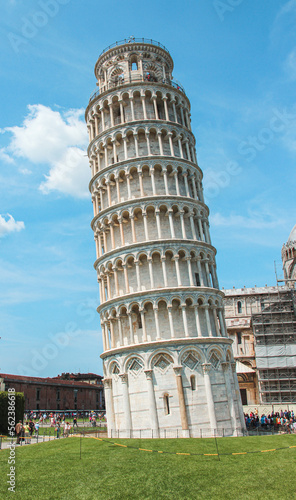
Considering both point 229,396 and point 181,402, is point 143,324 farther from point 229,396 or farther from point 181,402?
point 229,396

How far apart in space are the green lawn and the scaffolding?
32.0 meters

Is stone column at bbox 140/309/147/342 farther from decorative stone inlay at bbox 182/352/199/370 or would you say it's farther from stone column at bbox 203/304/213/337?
stone column at bbox 203/304/213/337

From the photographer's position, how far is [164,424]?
2906cm

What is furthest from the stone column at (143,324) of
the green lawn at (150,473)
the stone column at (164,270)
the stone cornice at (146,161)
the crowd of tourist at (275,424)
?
the stone cornice at (146,161)

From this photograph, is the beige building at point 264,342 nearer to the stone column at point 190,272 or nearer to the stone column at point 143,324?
the stone column at point 190,272

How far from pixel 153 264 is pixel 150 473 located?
1880 cm

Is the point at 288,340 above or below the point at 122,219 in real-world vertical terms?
below

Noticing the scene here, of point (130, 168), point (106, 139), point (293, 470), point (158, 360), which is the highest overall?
point (106, 139)

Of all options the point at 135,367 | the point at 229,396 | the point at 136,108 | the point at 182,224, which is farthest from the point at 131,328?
the point at 136,108

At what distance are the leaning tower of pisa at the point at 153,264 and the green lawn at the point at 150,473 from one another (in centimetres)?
718

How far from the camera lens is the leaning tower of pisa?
2998cm

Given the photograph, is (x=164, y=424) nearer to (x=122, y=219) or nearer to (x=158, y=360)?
(x=158, y=360)

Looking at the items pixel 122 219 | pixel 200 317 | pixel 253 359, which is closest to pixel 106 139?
pixel 122 219

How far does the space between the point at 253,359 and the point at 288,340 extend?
331 inches
